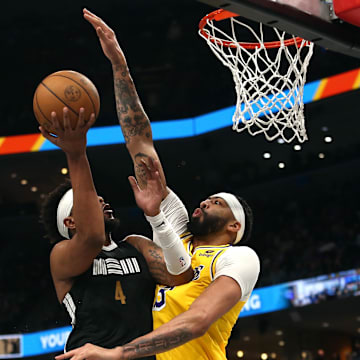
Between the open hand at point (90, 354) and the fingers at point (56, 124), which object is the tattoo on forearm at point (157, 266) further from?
the fingers at point (56, 124)

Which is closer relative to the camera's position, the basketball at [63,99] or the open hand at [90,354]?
the open hand at [90,354]

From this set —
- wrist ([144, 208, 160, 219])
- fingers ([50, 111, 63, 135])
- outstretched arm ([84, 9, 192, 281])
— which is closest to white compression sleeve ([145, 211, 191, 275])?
wrist ([144, 208, 160, 219])

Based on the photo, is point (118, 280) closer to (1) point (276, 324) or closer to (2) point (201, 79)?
(1) point (276, 324)

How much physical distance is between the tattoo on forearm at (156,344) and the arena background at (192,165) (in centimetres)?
869

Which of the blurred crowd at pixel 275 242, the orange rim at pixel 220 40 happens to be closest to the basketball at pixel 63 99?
the orange rim at pixel 220 40

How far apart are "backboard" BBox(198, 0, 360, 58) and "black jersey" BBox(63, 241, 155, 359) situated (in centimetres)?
126

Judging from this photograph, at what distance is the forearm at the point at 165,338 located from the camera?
2.79 meters

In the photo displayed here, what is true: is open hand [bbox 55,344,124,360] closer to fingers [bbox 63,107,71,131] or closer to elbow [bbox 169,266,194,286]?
elbow [bbox 169,266,194,286]

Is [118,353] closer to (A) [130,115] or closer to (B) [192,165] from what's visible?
(A) [130,115]

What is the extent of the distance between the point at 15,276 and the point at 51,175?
2514mm

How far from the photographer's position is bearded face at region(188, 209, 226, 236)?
3646mm

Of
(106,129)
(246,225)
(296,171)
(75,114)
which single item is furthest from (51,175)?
(75,114)

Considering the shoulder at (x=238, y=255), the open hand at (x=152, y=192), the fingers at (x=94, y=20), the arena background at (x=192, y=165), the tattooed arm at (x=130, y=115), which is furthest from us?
the arena background at (x=192, y=165)

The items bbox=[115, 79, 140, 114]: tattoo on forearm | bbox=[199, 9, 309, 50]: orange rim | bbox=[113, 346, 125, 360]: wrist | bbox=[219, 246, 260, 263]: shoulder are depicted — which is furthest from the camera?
bbox=[199, 9, 309, 50]: orange rim
